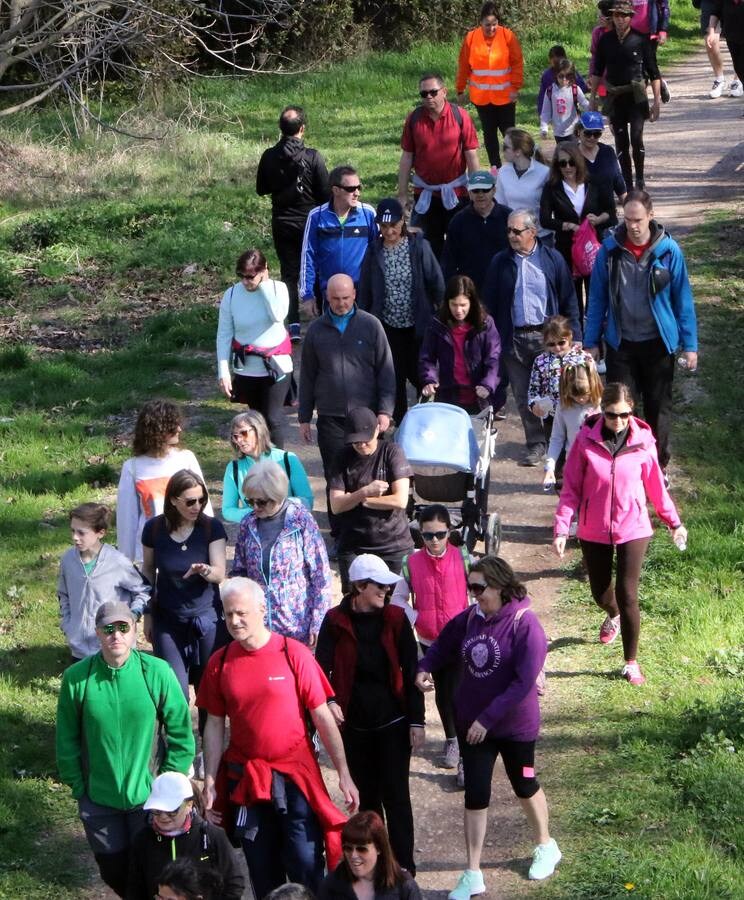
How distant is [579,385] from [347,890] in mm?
4507

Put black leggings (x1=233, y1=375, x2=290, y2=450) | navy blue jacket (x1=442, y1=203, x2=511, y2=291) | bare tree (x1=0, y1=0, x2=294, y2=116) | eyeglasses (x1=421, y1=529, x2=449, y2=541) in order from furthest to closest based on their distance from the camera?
bare tree (x1=0, y1=0, x2=294, y2=116) < navy blue jacket (x1=442, y1=203, x2=511, y2=291) < black leggings (x1=233, y1=375, x2=290, y2=450) < eyeglasses (x1=421, y1=529, x2=449, y2=541)

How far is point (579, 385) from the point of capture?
9383mm

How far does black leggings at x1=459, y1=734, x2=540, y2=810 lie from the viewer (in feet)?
21.9

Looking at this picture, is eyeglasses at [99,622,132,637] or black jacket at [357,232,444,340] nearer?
eyeglasses at [99,622,132,637]

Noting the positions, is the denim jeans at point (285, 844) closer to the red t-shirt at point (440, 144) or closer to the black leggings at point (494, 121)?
the red t-shirt at point (440, 144)

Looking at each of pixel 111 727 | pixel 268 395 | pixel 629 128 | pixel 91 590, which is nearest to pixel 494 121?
pixel 629 128

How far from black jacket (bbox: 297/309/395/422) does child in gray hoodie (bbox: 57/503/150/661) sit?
2.19 metres

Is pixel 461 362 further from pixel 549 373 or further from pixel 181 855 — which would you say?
pixel 181 855

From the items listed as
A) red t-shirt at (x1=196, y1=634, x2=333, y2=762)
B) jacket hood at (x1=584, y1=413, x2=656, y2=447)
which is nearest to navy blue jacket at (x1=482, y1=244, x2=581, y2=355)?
jacket hood at (x1=584, y1=413, x2=656, y2=447)

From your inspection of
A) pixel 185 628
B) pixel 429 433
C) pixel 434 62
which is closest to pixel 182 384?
pixel 429 433

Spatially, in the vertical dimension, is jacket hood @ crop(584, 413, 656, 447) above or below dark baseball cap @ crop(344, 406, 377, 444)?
below

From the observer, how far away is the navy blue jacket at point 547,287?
1059 cm

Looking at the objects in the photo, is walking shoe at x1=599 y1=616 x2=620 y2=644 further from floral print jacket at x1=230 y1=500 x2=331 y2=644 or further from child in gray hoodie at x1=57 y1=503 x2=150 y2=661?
child in gray hoodie at x1=57 y1=503 x2=150 y2=661

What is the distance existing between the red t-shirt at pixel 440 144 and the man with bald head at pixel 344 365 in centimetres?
318
